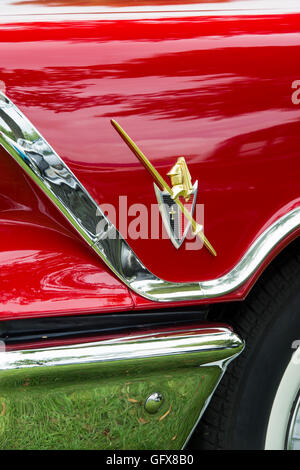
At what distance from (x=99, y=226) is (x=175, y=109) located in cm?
29

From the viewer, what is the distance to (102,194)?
130 cm

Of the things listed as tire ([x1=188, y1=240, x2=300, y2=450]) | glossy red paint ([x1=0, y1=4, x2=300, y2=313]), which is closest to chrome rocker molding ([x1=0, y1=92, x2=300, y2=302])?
glossy red paint ([x1=0, y1=4, x2=300, y2=313])

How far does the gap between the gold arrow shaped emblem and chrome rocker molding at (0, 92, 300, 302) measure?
0.09 m

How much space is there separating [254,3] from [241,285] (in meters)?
0.67

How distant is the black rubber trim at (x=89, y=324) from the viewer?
4.20 ft

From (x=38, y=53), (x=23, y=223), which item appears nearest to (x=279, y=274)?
(x=23, y=223)

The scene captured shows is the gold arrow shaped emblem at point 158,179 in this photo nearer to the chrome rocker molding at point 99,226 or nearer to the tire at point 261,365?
the chrome rocker molding at point 99,226

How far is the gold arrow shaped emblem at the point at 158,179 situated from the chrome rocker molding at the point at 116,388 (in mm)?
200

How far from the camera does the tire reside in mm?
1470

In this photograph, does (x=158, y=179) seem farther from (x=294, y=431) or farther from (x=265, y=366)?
(x=294, y=431)

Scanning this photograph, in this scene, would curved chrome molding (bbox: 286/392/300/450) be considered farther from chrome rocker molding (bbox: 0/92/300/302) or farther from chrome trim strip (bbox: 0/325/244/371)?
chrome rocker molding (bbox: 0/92/300/302)

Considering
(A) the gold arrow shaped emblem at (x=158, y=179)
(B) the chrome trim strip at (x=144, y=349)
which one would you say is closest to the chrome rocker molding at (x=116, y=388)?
(B) the chrome trim strip at (x=144, y=349)
